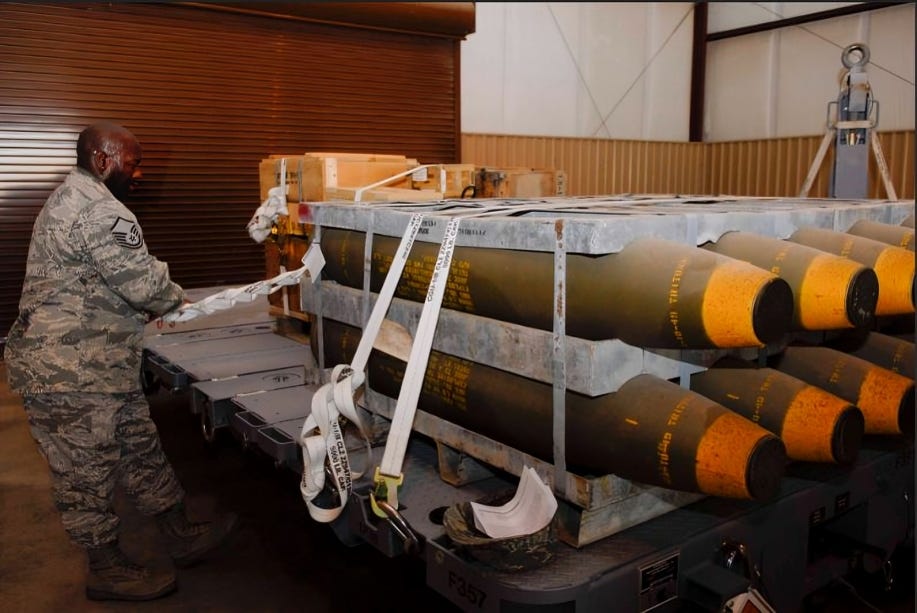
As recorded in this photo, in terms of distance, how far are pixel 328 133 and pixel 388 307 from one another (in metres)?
7.12

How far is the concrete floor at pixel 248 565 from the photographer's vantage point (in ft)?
10.7

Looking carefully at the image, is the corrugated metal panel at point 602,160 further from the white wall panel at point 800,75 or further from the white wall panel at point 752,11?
the white wall panel at point 752,11

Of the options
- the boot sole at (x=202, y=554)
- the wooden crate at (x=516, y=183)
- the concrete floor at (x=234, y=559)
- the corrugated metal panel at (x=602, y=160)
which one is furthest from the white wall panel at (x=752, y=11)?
the boot sole at (x=202, y=554)

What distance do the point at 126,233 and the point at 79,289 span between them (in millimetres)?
319

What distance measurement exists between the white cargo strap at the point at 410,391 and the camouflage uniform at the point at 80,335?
1.41 meters

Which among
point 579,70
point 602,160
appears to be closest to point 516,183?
point 579,70

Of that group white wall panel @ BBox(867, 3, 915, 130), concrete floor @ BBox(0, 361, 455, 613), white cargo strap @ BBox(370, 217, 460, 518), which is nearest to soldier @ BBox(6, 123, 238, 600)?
concrete floor @ BBox(0, 361, 455, 613)

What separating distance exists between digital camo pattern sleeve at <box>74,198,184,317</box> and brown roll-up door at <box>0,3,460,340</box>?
5.43m

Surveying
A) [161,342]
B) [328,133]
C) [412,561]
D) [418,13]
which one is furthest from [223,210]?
[412,561]

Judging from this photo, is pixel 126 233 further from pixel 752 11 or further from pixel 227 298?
pixel 752 11

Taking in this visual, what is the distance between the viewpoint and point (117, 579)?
3268 mm

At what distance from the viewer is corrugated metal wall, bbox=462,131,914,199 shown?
1131 centimetres

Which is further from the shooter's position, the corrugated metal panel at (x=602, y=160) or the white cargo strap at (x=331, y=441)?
the corrugated metal panel at (x=602, y=160)

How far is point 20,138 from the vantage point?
300 inches
